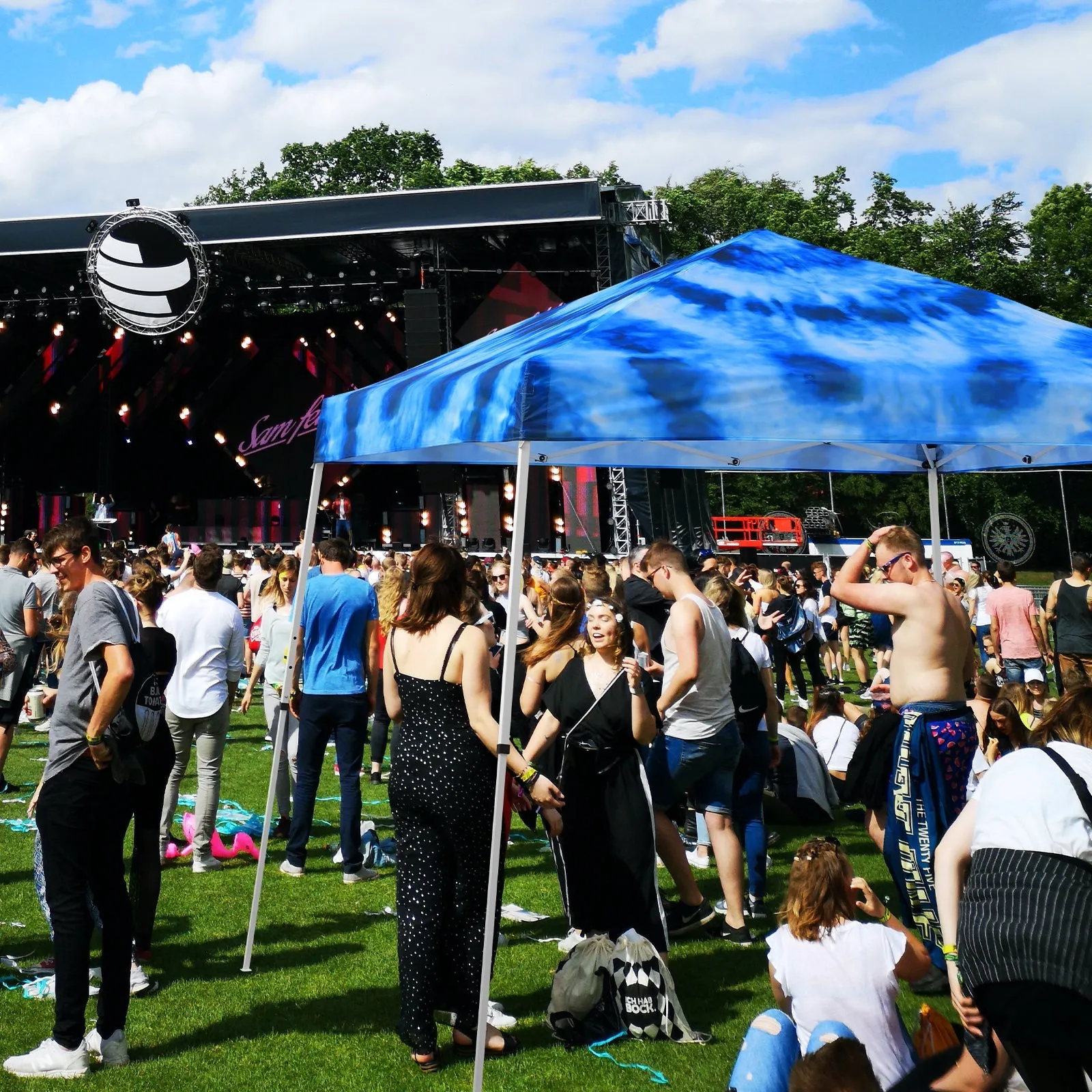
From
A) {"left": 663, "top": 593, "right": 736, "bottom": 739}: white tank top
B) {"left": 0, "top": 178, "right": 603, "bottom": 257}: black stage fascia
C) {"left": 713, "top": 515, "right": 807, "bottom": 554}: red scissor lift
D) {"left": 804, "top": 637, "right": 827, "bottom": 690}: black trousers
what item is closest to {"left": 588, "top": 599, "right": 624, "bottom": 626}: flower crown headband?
{"left": 663, "top": 593, "right": 736, "bottom": 739}: white tank top

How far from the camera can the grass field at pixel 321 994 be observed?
3.95m

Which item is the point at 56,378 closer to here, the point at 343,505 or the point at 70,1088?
the point at 343,505

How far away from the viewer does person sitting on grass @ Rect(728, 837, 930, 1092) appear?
10.1 ft

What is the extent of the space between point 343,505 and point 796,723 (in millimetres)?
17736

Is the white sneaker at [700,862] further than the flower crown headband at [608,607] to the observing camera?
Yes

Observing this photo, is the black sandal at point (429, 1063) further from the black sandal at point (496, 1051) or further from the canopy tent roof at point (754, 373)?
the canopy tent roof at point (754, 373)

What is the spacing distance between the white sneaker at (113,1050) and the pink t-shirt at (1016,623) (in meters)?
9.44

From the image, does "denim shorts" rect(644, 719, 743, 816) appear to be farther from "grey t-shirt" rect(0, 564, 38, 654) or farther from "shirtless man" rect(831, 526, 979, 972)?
"grey t-shirt" rect(0, 564, 38, 654)

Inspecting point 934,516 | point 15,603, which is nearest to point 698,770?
point 934,516

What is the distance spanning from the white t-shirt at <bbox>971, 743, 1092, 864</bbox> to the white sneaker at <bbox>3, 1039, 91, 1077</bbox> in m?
2.89

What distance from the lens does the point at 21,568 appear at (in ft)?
24.8

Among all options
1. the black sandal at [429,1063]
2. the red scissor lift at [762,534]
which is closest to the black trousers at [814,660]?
the black sandal at [429,1063]

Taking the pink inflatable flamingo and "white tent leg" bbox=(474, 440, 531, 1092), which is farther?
the pink inflatable flamingo

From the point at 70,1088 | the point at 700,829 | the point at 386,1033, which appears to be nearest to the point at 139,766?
the point at 70,1088
